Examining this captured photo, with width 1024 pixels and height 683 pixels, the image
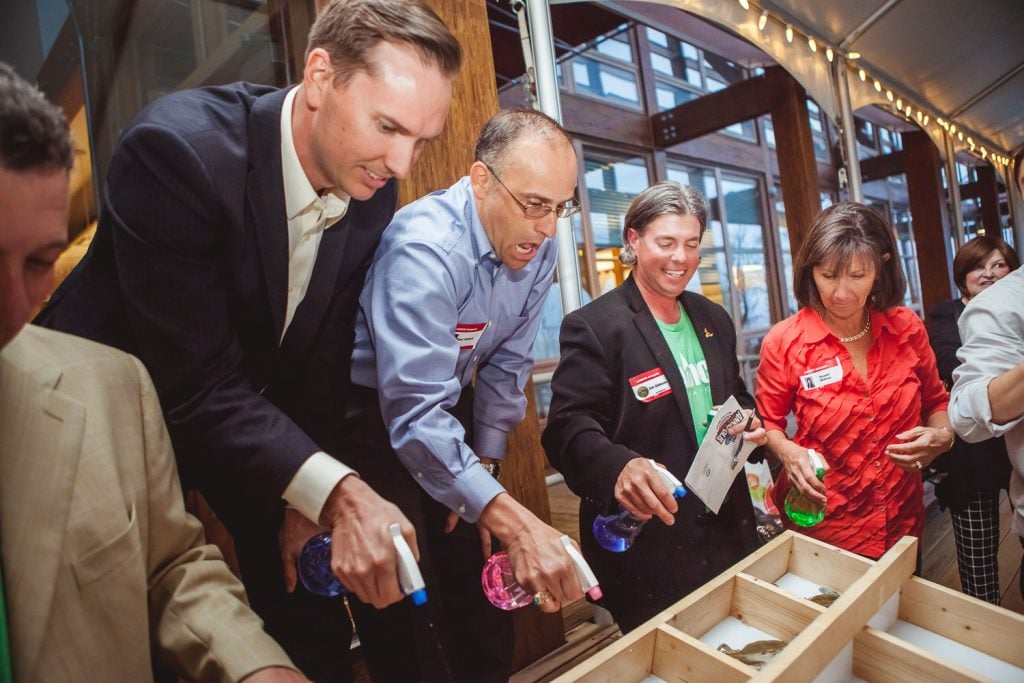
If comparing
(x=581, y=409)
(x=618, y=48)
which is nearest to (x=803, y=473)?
(x=581, y=409)

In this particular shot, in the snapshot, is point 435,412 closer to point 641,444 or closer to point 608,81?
point 641,444

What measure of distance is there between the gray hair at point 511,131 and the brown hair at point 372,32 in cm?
32

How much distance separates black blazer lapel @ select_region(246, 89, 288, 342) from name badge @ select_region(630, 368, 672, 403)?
2.99ft

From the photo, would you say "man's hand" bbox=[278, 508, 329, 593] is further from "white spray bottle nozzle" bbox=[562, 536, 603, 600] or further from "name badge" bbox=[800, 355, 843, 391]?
"name badge" bbox=[800, 355, 843, 391]

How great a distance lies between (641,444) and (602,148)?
5.62m

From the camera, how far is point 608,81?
675cm

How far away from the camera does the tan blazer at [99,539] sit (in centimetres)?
62

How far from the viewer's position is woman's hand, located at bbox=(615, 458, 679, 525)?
1.22 meters

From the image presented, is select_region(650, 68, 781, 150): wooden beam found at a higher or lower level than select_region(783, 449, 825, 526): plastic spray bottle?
higher

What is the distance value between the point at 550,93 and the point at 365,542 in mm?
1736

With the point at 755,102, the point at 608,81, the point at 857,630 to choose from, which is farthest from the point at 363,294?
the point at 608,81

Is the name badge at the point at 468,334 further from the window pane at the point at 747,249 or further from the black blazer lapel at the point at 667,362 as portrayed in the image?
the window pane at the point at 747,249

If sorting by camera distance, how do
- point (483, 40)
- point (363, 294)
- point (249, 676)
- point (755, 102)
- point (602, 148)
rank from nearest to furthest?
point (249, 676), point (363, 294), point (483, 40), point (755, 102), point (602, 148)

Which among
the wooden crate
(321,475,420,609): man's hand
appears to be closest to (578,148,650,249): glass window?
the wooden crate
